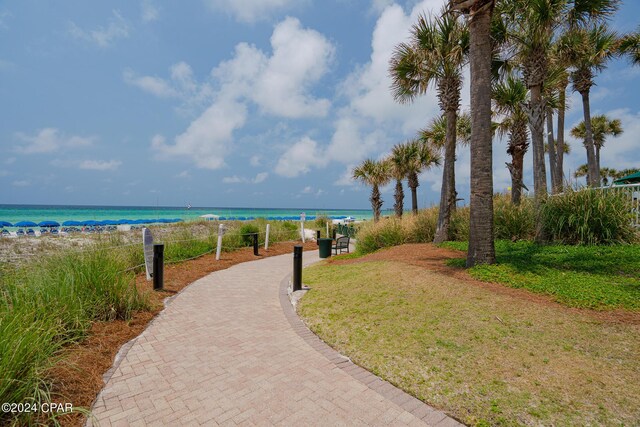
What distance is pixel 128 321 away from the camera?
199 inches

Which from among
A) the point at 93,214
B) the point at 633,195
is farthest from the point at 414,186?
the point at 93,214

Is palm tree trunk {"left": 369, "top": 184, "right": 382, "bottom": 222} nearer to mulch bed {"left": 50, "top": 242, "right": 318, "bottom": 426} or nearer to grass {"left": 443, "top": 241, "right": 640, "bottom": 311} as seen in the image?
grass {"left": 443, "top": 241, "right": 640, "bottom": 311}

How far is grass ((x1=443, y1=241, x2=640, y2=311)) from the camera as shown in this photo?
17.0 feet

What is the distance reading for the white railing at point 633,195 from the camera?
9086mm

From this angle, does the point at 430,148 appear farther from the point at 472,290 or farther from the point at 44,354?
the point at 44,354

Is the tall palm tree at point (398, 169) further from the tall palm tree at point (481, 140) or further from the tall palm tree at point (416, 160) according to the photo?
the tall palm tree at point (481, 140)

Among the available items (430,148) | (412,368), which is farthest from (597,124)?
(412,368)

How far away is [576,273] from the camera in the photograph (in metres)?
6.34

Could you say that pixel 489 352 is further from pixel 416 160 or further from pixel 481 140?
pixel 416 160

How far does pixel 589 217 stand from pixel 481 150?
14.0 ft

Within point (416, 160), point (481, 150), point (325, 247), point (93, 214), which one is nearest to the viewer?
point (481, 150)

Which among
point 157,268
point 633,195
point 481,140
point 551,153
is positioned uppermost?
point 551,153

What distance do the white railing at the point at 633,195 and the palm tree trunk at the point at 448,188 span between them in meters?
4.40

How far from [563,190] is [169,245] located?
13809 millimetres
